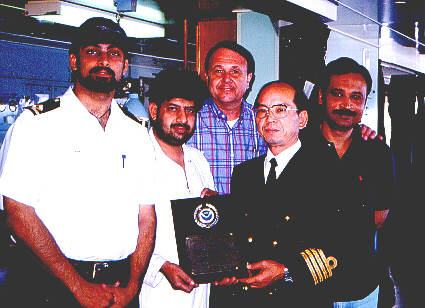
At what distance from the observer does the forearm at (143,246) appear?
7.05 feet

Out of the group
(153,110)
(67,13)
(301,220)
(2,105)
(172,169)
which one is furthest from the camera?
(2,105)

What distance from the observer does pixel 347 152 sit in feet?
8.21

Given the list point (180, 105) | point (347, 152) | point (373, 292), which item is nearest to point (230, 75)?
point (180, 105)

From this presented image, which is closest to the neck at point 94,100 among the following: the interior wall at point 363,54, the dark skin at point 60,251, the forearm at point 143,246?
the dark skin at point 60,251

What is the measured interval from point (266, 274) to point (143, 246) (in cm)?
63

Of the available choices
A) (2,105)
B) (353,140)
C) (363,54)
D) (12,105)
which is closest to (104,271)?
(353,140)

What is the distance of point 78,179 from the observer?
6.64 feet

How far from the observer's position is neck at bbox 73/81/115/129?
85.3 inches

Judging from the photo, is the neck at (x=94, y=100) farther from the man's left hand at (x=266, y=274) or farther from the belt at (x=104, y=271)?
the man's left hand at (x=266, y=274)

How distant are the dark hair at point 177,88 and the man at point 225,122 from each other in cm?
38

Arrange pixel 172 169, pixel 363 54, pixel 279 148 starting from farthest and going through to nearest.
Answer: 1. pixel 363 54
2. pixel 172 169
3. pixel 279 148

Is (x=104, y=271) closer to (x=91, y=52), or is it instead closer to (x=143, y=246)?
(x=143, y=246)

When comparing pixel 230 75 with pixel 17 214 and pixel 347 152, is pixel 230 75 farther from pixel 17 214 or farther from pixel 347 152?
pixel 17 214

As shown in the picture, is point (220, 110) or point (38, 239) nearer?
point (38, 239)
